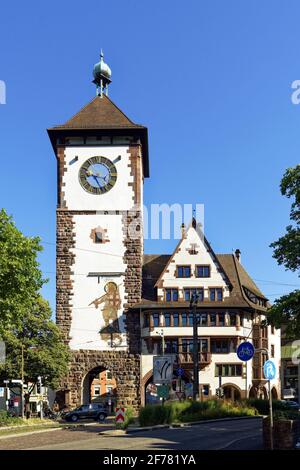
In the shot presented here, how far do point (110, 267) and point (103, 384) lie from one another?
4817cm

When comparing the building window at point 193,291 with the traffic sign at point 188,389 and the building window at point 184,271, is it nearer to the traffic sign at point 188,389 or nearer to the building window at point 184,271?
the building window at point 184,271

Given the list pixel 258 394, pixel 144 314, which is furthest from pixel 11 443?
pixel 258 394

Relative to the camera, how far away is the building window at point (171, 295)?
61.8 m

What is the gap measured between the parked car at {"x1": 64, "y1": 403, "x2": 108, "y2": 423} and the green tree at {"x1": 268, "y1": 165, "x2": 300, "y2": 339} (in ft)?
88.3

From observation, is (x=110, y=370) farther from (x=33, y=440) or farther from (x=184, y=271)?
(x=33, y=440)

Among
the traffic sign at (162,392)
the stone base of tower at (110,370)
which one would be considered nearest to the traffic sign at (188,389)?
the stone base of tower at (110,370)

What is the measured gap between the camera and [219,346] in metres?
61.0

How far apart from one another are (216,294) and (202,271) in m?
2.44

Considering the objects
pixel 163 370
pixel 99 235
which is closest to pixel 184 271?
pixel 99 235

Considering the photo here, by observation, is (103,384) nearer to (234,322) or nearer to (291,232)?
(234,322)

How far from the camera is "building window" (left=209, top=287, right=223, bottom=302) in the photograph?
62000 millimetres

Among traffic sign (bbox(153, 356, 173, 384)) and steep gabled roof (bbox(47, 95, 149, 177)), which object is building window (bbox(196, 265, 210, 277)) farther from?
traffic sign (bbox(153, 356, 173, 384))

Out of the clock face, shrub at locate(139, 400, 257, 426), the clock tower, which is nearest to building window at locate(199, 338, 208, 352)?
the clock tower

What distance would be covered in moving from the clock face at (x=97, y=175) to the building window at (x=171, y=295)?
35.3 feet
